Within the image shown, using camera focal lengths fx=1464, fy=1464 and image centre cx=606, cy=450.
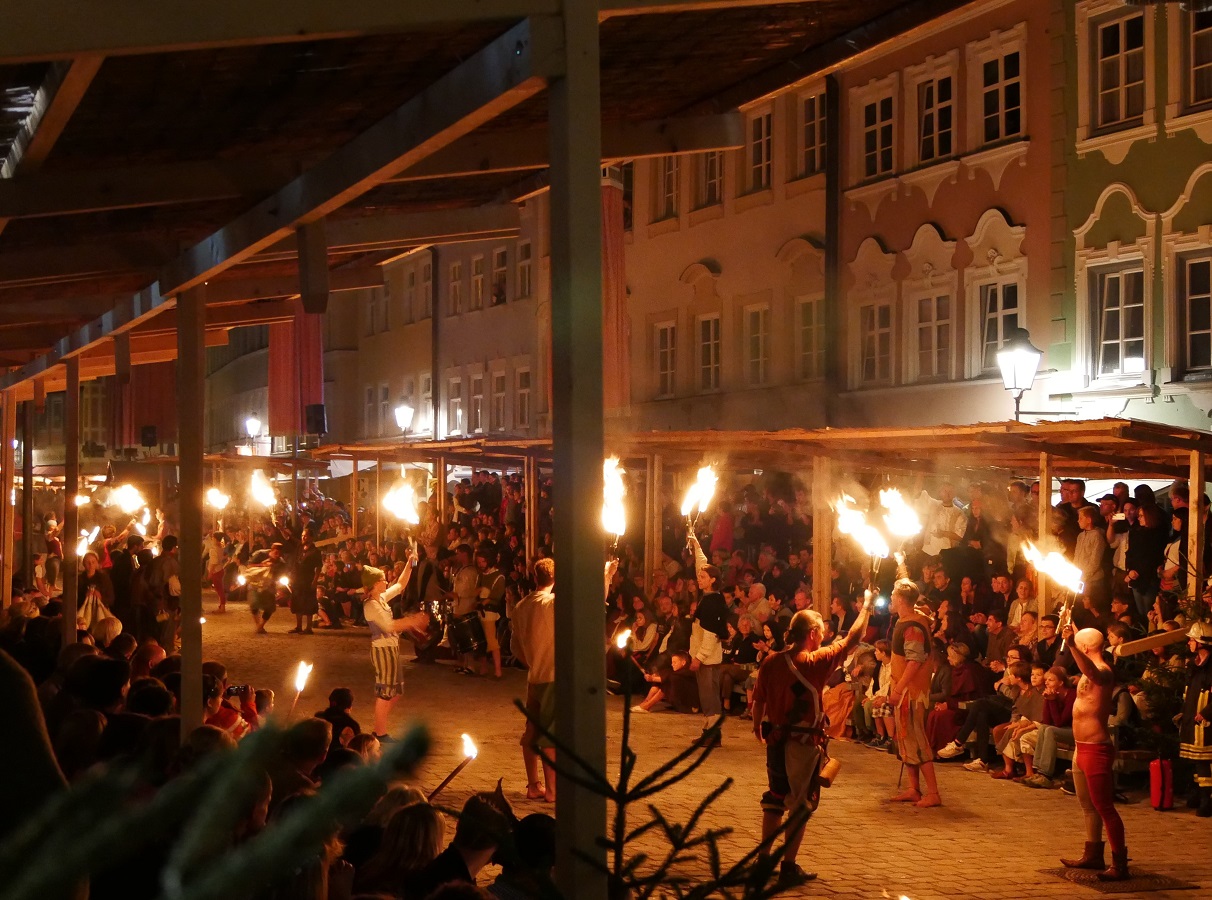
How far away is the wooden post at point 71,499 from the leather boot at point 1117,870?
763 cm

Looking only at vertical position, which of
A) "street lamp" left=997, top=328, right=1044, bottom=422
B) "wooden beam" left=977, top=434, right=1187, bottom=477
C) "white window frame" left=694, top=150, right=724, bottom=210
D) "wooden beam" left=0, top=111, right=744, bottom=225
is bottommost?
"wooden beam" left=977, top=434, right=1187, bottom=477

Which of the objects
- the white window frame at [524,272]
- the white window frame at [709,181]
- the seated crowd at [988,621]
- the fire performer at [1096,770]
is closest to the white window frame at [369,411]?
the white window frame at [524,272]

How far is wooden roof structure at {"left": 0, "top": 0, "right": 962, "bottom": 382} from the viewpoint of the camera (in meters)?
3.96

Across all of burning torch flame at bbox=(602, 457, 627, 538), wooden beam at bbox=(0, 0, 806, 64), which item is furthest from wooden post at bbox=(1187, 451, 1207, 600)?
wooden beam at bbox=(0, 0, 806, 64)

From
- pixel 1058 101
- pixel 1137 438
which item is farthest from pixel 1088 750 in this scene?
pixel 1058 101

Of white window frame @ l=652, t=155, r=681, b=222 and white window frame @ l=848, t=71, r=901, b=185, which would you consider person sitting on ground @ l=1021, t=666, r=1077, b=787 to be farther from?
white window frame @ l=652, t=155, r=681, b=222

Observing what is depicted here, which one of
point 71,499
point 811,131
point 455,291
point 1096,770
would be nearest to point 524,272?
point 455,291

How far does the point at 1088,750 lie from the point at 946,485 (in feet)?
32.1

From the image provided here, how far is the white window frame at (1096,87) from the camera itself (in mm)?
18766

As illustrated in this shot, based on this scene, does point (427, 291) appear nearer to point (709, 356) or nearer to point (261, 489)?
point (261, 489)

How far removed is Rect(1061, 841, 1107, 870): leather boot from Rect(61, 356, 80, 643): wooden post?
7.47 m

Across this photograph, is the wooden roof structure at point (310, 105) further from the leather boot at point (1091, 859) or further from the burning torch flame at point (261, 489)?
the burning torch flame at point (261, 489)

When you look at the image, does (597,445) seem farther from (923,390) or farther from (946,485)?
(923,390)

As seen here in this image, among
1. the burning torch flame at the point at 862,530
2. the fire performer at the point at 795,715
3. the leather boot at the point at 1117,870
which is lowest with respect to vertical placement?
the leather boot at the point at 1117,870
